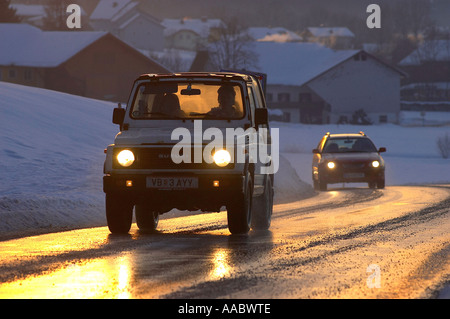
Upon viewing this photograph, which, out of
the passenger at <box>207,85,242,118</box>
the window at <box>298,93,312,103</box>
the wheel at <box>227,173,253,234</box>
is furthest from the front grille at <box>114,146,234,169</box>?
the window at <box>298,93,312,103</box>

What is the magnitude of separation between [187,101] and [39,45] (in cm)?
6340

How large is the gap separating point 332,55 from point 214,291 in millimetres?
101994

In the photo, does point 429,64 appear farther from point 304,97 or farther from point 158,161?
point 158,161

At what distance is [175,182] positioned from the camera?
12.5 meters

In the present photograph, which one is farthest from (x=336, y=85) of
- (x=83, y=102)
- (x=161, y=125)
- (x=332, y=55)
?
(x=161, y=125)

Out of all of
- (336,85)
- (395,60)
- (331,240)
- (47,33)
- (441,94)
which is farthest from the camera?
(395,60)

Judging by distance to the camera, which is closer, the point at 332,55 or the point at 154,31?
the point at 332,55

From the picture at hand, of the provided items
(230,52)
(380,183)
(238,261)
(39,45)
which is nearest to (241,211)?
(238,261)

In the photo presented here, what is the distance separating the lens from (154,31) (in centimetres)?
19250

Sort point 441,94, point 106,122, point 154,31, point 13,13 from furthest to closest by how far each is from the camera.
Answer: point 154,31 < point 441,94 < point 13,13 < point 106,122

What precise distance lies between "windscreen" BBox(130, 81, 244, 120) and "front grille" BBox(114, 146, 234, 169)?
103 centimetres

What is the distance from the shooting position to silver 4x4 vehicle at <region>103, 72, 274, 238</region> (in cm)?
1252

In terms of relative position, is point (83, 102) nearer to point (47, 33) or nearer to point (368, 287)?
point (368, 287)

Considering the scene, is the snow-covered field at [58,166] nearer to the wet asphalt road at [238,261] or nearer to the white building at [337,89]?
the wet asphalt road at [238,261]
